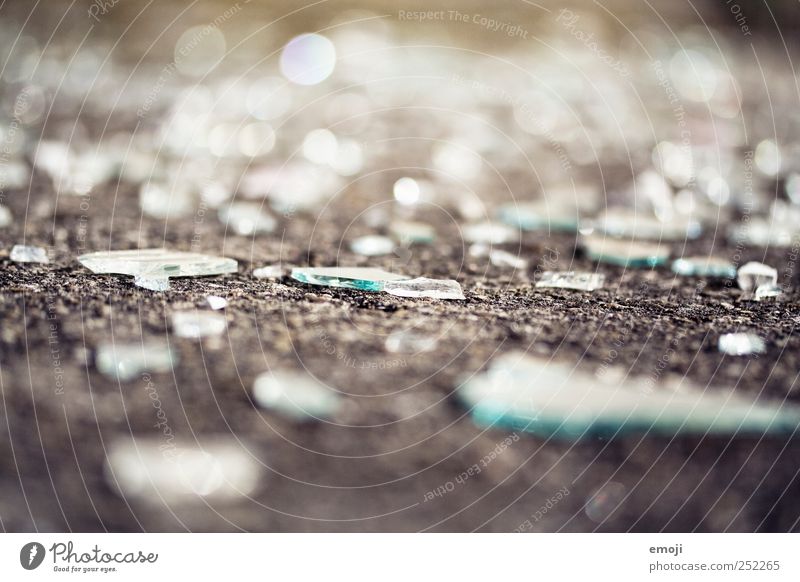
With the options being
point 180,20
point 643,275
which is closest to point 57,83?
point 180,20

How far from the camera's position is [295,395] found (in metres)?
0.48

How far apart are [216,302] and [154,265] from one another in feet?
0.25

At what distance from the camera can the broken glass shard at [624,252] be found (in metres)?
0.76

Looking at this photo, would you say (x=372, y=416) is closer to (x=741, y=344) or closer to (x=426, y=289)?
(x=426, y=289)

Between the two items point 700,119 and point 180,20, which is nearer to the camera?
point 700,119

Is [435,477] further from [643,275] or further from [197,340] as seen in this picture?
[643,275]

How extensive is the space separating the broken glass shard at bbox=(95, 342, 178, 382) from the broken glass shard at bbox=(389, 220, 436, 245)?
0.34 m

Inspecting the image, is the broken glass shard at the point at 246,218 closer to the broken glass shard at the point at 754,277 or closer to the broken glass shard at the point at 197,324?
the broken glass shard at the point at 197,324

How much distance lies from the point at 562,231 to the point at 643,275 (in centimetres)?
13

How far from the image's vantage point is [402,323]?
58 centimetres

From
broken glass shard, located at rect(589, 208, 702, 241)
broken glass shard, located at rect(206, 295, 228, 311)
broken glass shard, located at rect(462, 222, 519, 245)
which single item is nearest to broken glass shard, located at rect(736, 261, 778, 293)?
broken glass shard, located at rect(589, 208, 702, 241)

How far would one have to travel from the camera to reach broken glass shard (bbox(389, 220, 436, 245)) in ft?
2.62

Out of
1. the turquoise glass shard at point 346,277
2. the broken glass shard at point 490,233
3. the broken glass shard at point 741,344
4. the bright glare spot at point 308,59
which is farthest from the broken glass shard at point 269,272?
the bright glare spot at point 308,59

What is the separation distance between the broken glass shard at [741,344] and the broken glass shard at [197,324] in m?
0.38
